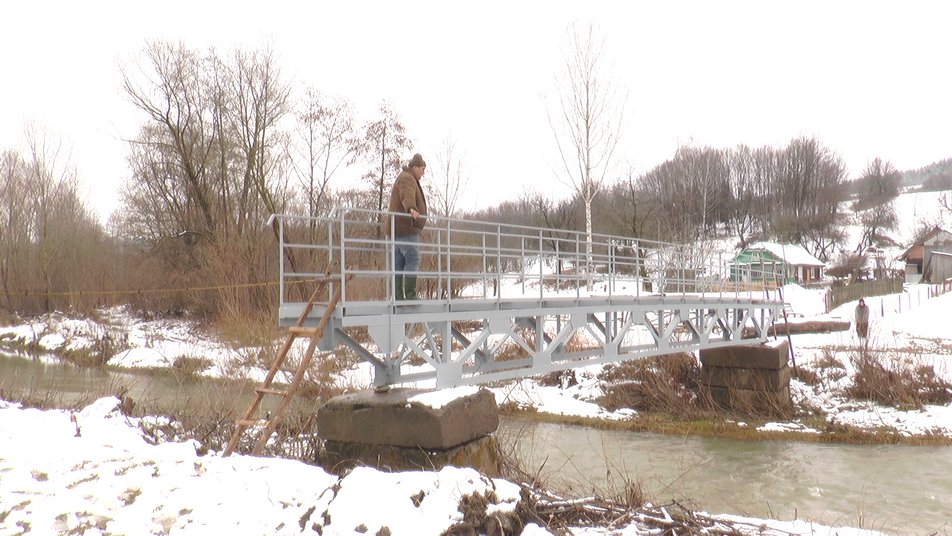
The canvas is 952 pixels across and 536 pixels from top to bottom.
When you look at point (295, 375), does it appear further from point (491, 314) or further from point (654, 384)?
point (654, 384)

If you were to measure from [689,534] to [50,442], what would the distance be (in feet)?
17.1

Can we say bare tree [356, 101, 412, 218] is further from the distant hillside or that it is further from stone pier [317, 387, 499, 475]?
the distant hillside

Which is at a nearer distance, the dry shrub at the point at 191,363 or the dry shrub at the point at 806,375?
the dry shrub at the point at 806,375

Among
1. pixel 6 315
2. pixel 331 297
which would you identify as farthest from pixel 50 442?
pixel 6 315

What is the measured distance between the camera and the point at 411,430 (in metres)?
6.06

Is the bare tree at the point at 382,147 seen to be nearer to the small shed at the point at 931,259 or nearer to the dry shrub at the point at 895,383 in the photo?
the dry shrub at the point at 895,383

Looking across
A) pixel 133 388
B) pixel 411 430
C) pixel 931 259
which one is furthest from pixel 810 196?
pixel 411 430

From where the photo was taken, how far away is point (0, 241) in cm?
3186

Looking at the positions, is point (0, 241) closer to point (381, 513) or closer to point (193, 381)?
point (193, 381)

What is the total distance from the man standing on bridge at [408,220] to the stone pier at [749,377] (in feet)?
34.7

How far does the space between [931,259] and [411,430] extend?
180 feet

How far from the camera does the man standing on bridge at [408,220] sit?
719cm

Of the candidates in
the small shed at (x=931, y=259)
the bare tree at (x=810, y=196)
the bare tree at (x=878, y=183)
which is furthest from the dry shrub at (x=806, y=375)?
the bare tree at (x=878, y=183)

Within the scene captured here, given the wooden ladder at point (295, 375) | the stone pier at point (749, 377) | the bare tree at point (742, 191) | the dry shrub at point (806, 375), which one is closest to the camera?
the wooden ladder at point (295, 375)
